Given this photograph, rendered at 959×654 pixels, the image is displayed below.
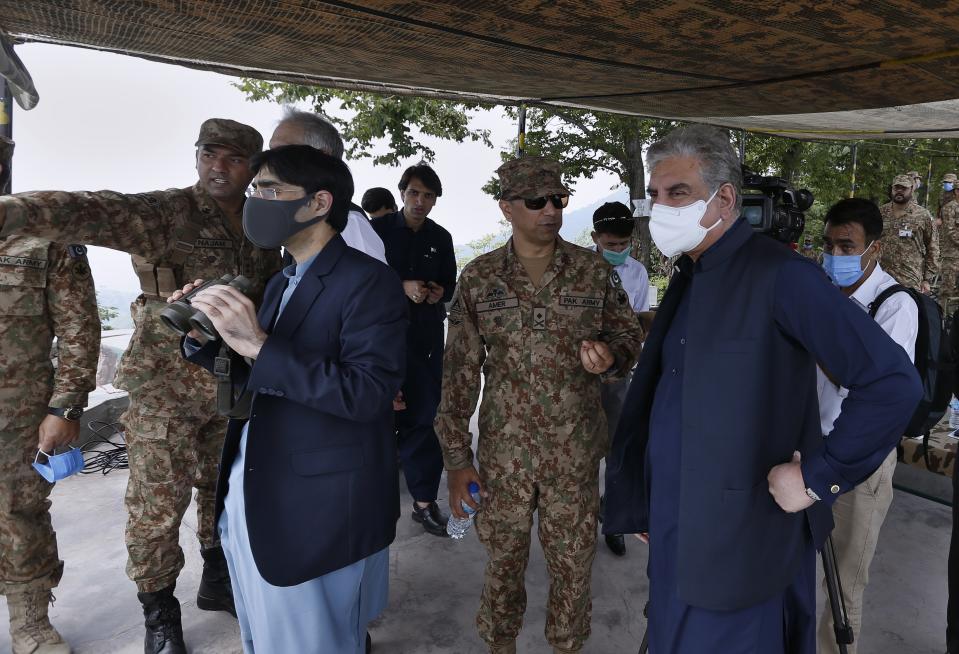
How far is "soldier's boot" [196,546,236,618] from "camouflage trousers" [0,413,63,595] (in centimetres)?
64

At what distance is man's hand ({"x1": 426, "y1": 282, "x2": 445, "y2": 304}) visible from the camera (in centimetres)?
396

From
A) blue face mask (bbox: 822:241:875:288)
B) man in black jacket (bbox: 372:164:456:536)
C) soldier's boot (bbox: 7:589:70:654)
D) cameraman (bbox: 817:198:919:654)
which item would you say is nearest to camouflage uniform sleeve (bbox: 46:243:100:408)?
soldier's boot (bbox: 7:589:70:654)

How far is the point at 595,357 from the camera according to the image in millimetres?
2127

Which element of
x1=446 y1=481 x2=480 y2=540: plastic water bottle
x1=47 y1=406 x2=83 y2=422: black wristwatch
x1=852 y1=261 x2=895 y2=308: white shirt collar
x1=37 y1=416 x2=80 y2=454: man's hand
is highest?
x1=852 y1=261 x2=895 y2=308: white shirt collar

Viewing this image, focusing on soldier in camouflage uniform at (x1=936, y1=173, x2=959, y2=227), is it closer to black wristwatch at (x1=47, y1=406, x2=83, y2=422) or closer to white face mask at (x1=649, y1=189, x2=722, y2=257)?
white face mask at (x1=649, y1=189, x2=722, y2=257)

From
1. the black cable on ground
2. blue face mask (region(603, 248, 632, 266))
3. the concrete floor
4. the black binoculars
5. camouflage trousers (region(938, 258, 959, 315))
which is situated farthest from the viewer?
camouflage trousers (region(938, 258, 959, 315))

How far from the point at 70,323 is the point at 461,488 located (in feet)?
5.91

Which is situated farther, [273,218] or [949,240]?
[949,240]

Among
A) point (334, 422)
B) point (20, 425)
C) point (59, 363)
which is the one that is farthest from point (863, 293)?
point (20, 425)

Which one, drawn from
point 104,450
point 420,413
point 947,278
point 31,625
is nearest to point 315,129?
point 420,413

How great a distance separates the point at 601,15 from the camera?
65.2 inches

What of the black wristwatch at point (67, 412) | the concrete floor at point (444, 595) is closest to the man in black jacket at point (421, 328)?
the concrete floor at point (444, 595)

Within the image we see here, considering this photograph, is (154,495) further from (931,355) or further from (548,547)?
(931,355)

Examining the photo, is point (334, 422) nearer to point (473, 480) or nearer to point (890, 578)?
point (473, 480)
